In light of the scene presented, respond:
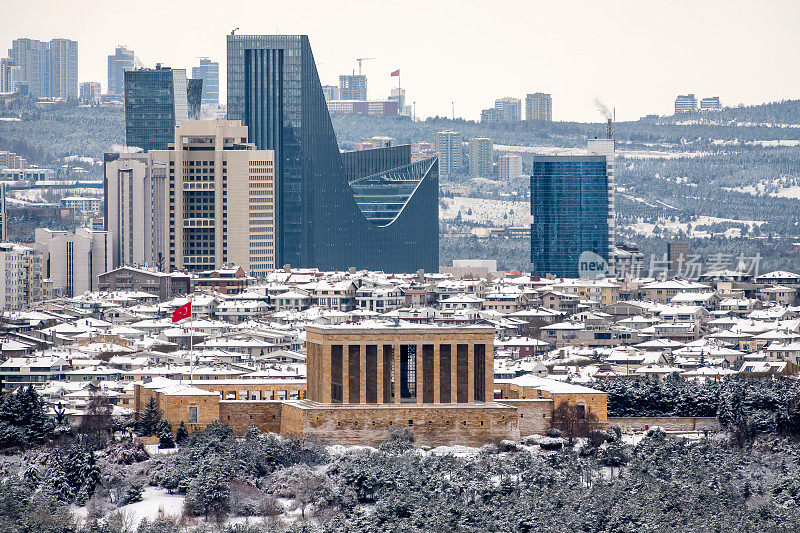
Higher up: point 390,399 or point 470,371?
point 470,371

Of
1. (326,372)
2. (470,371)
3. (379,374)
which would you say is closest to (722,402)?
(470,371)

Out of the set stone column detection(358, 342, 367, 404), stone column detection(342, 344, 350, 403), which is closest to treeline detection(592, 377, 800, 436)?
stone column detection(358, 342, 367, 404)

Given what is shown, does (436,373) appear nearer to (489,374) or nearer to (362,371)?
(489,374)

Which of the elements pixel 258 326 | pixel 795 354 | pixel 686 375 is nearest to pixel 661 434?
pixel 686 375

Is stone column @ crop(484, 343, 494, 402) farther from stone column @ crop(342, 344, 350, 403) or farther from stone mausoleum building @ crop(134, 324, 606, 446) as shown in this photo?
stone column @ crop(342, 344, 350, 403)

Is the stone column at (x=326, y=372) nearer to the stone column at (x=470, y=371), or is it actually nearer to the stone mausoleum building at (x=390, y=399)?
the stone mausoleum building at (x=390, y=399)

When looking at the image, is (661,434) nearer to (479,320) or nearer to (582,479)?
(582,479)
